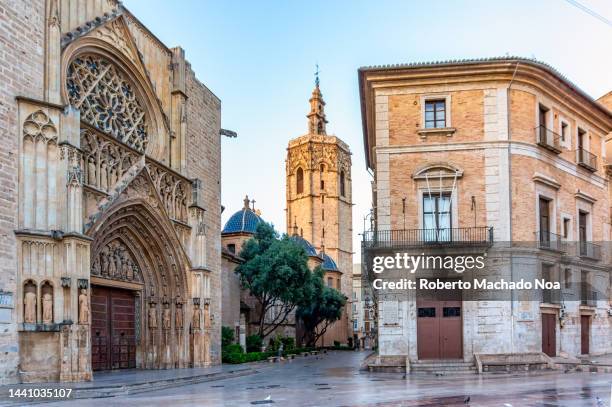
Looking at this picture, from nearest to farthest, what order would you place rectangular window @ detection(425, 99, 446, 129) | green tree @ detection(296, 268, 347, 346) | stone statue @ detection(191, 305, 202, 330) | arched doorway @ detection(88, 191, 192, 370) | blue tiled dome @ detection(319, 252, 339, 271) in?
arched doorway @ detection(88, 191, 192, 370)
rectangular window @ detection(425, 99, 446, 129)
stone statue @ detection(191, 305, 202, 330)
green tree @ detection(296, 268, 347, 346)
blue tiled dome @ detection(319, 252, 339, 271)

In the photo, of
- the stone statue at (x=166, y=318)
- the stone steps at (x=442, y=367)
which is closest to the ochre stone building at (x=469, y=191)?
the stone steps at (x=442, y=367)

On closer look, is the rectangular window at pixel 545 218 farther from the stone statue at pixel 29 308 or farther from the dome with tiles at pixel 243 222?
the dome with tiles at pixel 243 222

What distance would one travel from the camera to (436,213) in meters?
26.2

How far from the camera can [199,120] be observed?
32094 millimetres

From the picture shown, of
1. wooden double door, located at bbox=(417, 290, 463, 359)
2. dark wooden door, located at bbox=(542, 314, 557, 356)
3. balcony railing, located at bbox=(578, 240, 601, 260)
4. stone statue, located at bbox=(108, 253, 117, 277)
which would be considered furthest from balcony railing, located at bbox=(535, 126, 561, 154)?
stone statue, located at bbox=(108, 253, 117, 277)

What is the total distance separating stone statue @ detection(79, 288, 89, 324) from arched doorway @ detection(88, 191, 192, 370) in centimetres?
333

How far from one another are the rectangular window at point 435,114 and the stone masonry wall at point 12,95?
13678 mm


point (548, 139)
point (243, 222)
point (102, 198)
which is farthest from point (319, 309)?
point (102, 198)

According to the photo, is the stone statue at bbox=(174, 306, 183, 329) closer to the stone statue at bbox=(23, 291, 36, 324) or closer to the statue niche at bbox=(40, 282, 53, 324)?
the statue niche at bbox=(40, 282, 53, 324)

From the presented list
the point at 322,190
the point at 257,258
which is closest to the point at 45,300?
the point at 257,258

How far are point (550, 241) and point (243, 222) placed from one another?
3278 cm

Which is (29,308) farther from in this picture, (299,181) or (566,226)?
(299,181)

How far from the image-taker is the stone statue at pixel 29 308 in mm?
19438

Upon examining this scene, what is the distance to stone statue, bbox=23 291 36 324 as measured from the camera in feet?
63.8
